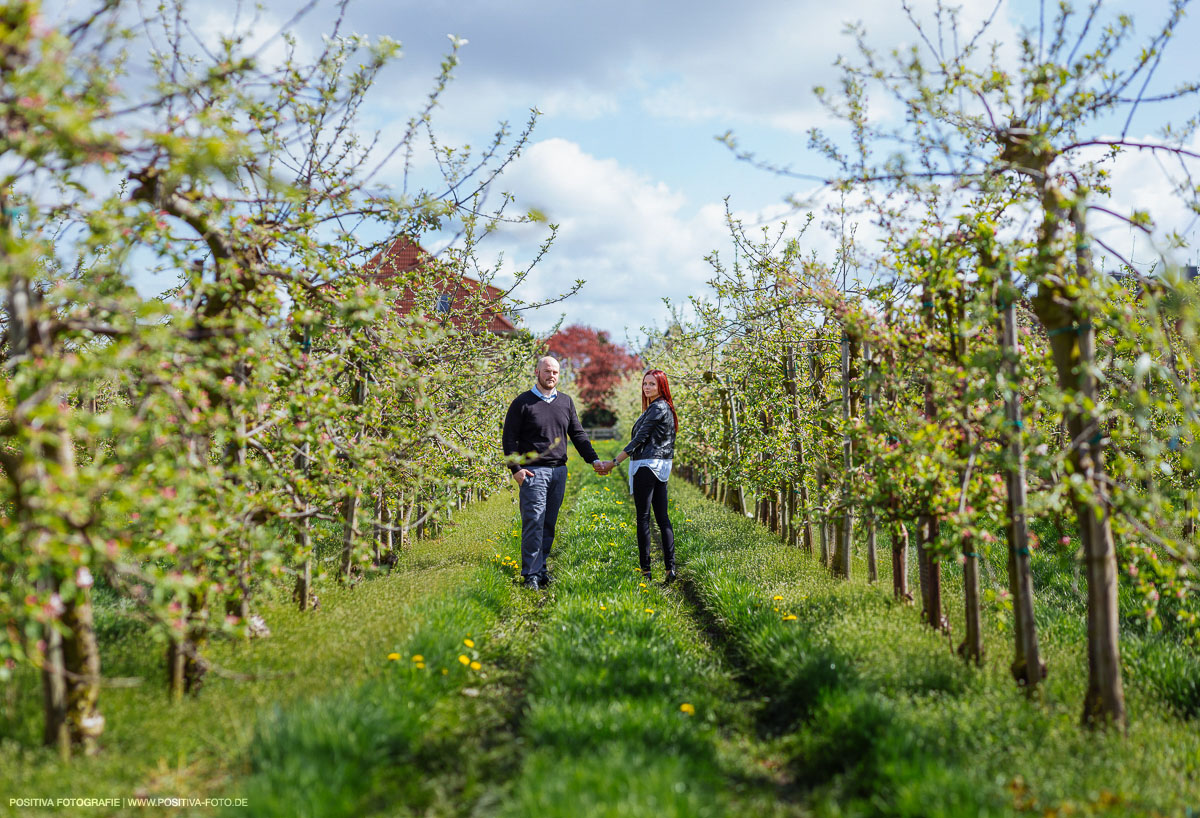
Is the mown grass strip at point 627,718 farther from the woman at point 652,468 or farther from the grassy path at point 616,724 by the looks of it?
the woman at point 652,468

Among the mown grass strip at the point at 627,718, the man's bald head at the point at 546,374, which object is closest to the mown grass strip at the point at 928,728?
the mown grass strip at the point at 627,718

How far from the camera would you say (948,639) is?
4766 millimetres

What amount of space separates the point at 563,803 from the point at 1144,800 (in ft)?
7.50

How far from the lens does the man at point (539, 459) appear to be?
22.9 feet

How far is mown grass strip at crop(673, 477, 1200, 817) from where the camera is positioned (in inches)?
112

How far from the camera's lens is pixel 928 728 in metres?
3.38

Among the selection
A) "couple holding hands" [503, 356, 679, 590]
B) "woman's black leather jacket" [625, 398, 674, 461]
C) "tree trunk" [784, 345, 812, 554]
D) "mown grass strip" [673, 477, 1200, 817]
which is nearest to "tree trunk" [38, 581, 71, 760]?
"mown grass strip" [673, 477, 1200, 817]

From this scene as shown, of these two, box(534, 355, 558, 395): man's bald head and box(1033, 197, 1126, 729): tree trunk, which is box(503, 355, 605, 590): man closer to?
box(534, 355, 558, 395): man's bald head

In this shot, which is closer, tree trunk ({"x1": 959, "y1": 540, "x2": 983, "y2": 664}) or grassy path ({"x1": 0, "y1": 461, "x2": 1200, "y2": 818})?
grassy path ({"x1": 0, "y1": 461, "x2": 1200, "y2": 818})

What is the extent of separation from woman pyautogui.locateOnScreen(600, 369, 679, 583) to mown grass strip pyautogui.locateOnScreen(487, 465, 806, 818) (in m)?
1.09

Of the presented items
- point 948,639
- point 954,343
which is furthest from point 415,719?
point 954,343

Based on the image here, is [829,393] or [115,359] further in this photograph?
[829,393]

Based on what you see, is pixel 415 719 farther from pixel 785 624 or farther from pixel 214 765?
pixel 785 624

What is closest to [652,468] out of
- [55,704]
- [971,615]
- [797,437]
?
[797,437]
